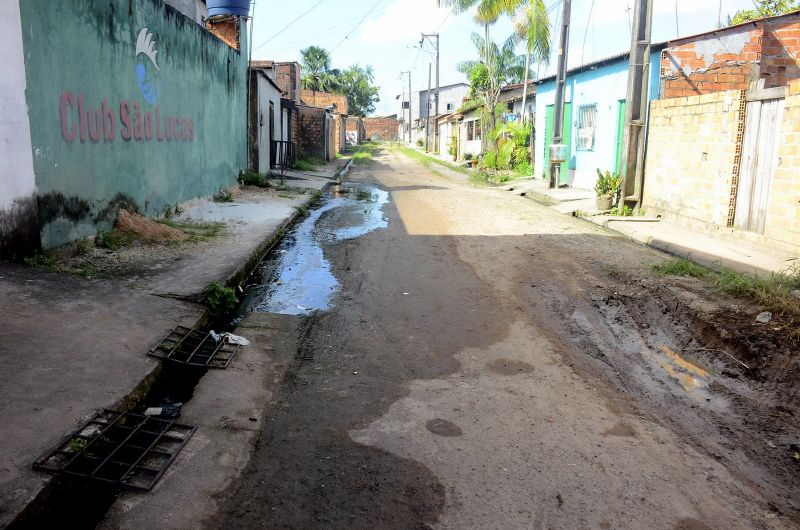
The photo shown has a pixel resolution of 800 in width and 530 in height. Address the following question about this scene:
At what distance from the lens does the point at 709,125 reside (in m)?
10.4

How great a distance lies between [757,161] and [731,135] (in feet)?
2.33

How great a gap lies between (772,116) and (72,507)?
954cm

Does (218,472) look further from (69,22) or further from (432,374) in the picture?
(69,22)

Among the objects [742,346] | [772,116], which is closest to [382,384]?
[742,346]

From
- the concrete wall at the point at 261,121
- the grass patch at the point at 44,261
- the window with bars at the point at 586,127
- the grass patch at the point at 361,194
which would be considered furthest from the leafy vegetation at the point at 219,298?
the window with bars at the point at 586,127

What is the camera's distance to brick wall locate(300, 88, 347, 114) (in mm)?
58781

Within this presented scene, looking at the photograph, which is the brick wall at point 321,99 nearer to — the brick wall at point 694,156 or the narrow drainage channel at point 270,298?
the narrow drainage channel at point 270,298

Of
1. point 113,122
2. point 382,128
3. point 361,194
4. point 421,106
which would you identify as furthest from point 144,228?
point 382,128

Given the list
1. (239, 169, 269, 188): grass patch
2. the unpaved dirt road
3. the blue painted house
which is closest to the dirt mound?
the unpaved dirt road

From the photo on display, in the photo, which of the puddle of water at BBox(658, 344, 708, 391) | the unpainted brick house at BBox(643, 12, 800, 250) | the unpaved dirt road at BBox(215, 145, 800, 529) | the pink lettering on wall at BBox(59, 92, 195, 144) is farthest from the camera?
the unpainted brick house at BBox(643, 12, 800, 250)

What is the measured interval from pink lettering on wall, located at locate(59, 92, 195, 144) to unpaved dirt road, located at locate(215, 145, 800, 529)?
330cm

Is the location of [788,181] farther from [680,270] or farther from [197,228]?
[197,228]

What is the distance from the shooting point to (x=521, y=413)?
3848 mm

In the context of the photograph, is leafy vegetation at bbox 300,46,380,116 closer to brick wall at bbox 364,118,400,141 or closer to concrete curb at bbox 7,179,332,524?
brick wall at bbox 364,118,400,141
